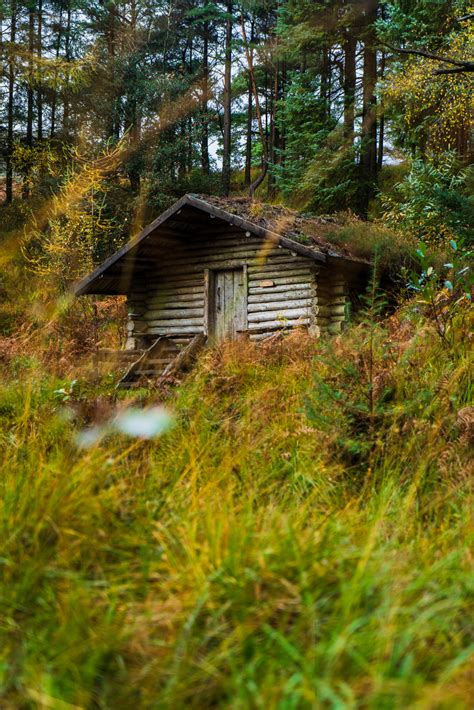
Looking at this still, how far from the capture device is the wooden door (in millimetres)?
14922

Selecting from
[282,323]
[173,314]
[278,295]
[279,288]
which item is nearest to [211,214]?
[279,288]

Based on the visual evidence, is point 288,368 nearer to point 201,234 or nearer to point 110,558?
point 110,558

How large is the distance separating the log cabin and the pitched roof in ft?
0.08

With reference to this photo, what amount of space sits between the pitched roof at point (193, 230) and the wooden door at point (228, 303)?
1320 millimetres

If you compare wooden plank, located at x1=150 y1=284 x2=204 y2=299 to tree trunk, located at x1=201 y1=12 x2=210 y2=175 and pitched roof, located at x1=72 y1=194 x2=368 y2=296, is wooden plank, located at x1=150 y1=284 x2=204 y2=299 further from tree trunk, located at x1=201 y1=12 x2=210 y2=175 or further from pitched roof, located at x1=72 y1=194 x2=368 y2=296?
tree trunk, located at x1=201 y1=12 x2=210 y2=175

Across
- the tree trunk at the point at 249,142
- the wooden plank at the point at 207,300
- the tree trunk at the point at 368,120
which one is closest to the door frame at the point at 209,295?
the wooden plank at the point at 207,300

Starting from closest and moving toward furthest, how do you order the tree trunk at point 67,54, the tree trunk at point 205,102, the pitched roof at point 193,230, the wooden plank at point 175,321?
the pitched roof at point 193,230, the wooden plank at point 175,321, the tree trunk at point 67,54, the tree trunk at point 205,102

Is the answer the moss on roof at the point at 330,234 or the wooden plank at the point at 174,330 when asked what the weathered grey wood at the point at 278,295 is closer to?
the moss on roof at the point at 330,234

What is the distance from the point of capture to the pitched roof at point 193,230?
13.3 metres

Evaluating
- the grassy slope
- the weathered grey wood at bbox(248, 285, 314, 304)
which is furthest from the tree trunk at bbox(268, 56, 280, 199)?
the grassy slope

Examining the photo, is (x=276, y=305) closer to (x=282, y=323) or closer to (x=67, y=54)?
(x=282, y=323)

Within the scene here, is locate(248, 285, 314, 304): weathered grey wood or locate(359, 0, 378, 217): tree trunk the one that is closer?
locate(248, 285, 314, 304): weathered grey wood

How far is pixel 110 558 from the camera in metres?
2.95

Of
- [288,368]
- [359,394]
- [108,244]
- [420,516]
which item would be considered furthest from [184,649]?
[108,244]
